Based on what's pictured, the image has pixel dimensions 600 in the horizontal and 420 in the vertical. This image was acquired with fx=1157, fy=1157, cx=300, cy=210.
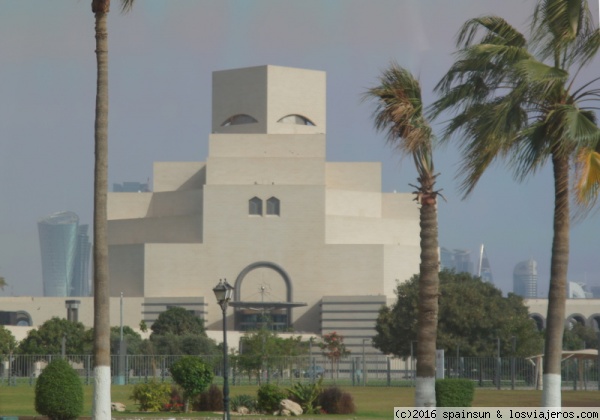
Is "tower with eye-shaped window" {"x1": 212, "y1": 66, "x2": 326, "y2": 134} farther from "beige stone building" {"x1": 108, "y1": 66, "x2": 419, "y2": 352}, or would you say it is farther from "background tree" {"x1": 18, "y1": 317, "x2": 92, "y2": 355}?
"background tree" {"x1": 18, "y1": 317, "x2": 92, "y2": 355}

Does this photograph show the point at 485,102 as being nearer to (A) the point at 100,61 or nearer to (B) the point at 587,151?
(B) the point at 587,151

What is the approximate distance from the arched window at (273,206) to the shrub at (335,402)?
5310 cm

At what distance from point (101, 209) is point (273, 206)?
2554 inches

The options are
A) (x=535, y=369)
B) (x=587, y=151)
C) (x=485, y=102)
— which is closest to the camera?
(x=587, y=151)

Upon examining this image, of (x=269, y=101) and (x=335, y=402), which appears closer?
(x=335, y=402)

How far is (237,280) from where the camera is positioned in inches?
3216

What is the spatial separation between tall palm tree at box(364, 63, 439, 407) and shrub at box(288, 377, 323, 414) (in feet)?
36.3

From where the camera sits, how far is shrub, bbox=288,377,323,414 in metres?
28.1

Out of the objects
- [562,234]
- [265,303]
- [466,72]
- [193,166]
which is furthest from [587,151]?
[193,166]

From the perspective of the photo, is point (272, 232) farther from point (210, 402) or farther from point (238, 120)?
point (210, 402)

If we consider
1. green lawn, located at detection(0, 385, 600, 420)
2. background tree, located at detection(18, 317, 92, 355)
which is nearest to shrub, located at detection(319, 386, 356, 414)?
green lawn, located at detection(0, 385, 600, 420)

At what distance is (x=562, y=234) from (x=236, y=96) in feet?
230

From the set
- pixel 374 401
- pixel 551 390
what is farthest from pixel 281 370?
pixel 551 390

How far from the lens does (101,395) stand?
16125 millimetres
